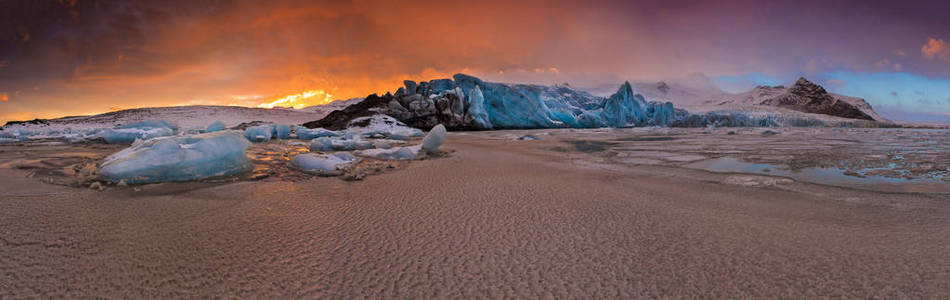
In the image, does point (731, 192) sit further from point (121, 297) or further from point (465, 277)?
point (121, 297)

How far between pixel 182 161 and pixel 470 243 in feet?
13.9

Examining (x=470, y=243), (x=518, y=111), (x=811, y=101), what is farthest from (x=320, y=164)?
(x=811, y=101)

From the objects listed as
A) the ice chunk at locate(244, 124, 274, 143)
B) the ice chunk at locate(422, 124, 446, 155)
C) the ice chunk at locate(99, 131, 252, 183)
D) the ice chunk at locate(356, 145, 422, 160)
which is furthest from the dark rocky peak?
the ice chunk at locate(99, 131, 252, 183)

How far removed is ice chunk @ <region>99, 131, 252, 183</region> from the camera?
12.9 ft

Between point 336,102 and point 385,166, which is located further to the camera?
point 336,102

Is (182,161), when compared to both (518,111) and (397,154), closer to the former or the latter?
(397,154)

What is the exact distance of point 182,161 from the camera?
423 centimetres

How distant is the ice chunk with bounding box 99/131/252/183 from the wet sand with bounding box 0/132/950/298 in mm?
423

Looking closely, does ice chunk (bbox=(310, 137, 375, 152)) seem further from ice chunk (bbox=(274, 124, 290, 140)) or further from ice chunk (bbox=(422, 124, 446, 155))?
ice chunk (bbox=(274, 124, 290, 140))

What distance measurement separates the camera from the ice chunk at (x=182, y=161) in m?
3.94

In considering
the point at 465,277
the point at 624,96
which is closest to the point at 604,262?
the point at 465,277

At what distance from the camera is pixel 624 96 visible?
3972 centimetres

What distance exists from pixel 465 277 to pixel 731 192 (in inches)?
136

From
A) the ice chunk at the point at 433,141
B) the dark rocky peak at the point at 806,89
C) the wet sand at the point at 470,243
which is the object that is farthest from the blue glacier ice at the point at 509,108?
the dark rocky peak at the point at 806,89
